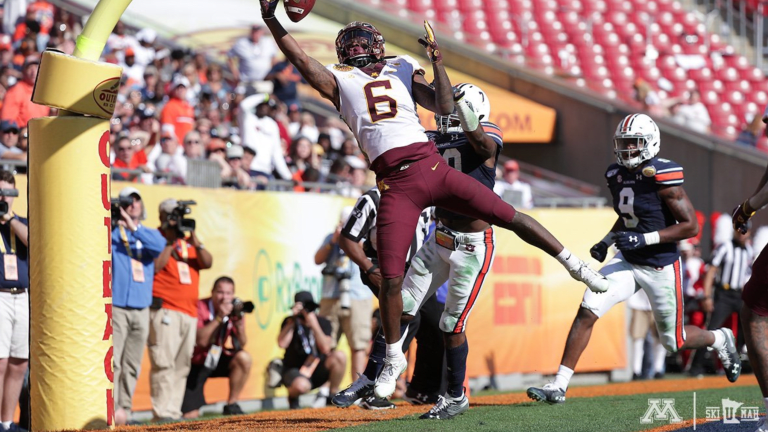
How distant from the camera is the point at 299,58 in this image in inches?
223

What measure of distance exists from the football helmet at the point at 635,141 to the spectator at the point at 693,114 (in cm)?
1003

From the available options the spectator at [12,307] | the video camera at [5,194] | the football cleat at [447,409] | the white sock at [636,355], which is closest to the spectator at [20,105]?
the spectator at [12,307]

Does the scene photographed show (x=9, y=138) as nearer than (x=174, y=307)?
No

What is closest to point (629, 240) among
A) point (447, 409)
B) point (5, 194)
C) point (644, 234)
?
point (644, 234)

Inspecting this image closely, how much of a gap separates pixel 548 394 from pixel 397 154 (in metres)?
2.14

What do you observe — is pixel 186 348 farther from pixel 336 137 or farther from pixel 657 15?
pixel 657 15

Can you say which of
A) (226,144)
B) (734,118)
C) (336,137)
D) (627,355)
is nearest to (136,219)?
(226,144)

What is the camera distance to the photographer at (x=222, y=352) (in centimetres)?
926

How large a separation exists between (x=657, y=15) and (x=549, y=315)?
1002cm

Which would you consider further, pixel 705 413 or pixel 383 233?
pixel 705 413

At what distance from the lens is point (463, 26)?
1922 centimetres

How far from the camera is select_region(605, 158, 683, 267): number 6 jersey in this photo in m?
7.20

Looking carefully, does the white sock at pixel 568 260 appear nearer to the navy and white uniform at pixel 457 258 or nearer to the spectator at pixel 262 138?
the navy and white uniform at pixel 457 258

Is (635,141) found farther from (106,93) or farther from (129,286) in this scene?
(129,286)
